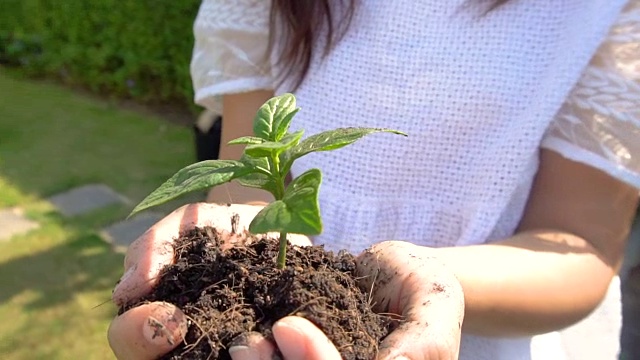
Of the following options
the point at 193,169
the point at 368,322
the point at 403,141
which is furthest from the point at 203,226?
the point at 403,141

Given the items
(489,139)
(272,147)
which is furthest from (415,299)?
(489,139)

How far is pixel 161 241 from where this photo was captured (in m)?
0.98

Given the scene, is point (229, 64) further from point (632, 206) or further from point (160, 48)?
point (160, 48)

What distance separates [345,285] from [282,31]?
76 cm

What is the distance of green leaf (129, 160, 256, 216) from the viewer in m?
0.81

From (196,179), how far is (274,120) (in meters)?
0.14

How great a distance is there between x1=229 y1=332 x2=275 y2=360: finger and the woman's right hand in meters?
Answer: 0.07

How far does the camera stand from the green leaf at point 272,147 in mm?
806

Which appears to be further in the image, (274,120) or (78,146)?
(78,146)

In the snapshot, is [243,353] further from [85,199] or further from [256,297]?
[85,199]

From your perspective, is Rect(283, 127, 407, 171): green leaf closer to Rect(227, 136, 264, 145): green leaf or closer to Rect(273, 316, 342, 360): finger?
Rect(227, 136, 264, 145): green leaf

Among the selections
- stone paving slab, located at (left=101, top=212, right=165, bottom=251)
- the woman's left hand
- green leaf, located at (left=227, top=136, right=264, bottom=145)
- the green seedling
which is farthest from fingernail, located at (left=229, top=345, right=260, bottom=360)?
stone paving slab, located at (left=101, top=212, right=165, bottom=251)

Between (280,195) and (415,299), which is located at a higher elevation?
(280,195)

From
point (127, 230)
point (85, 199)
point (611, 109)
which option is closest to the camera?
point (611, 109)
